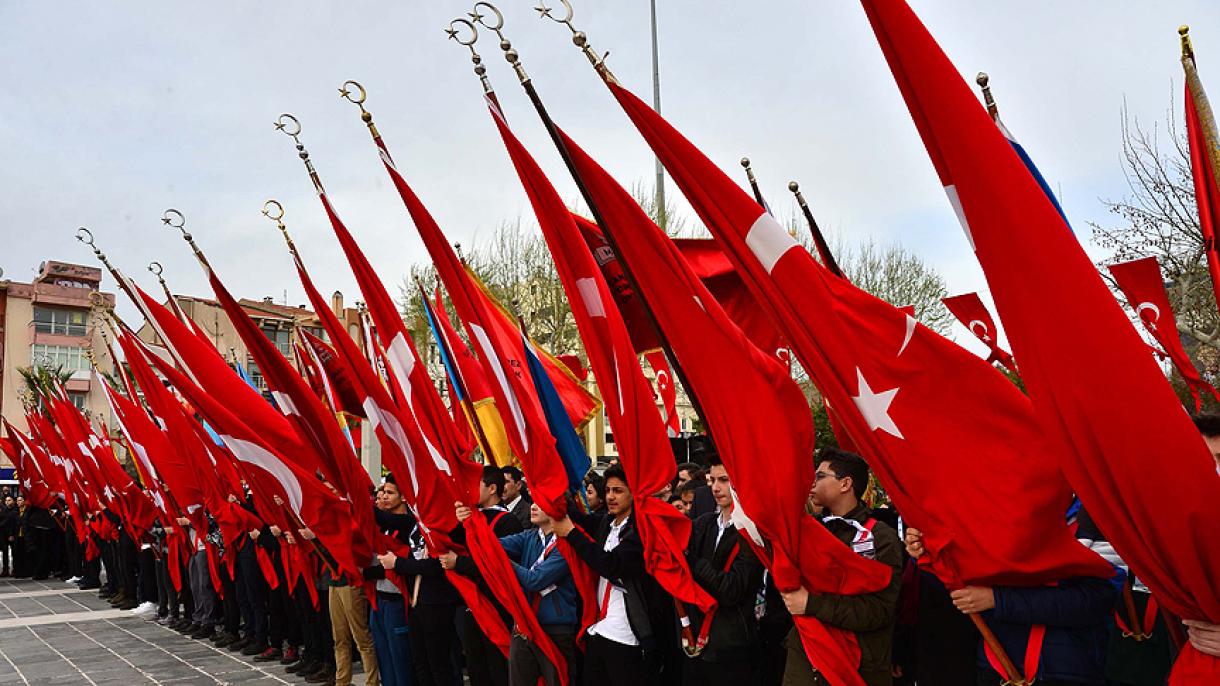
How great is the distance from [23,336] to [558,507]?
66.5 meters

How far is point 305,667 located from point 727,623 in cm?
620

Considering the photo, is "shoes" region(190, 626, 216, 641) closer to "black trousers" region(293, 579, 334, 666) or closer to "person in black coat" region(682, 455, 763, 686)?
"black trousers" region(293, 579, 334, 666)

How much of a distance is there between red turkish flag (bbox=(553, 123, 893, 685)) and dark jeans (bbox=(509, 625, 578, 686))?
2.14 metres

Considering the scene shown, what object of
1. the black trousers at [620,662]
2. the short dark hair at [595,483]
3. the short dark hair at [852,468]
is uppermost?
the short dark hair at [852,468]

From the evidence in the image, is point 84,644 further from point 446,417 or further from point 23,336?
point 23,336

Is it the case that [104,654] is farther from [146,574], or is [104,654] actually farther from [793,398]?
[793,398]

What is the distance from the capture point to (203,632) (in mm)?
12578

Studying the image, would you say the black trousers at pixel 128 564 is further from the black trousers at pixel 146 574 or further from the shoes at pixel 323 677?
the shoes at pixel 323 677

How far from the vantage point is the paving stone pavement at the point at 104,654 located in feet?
32.3

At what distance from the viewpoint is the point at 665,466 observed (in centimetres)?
537

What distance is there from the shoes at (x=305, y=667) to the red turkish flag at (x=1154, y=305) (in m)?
8.38

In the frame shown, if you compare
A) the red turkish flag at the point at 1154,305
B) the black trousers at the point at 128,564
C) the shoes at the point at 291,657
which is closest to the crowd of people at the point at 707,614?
the shoes at the point at 291,657

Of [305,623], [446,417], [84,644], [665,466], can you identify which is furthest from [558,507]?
[84,644]

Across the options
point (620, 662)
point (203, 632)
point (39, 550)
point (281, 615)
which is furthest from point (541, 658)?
point (39, 550)
